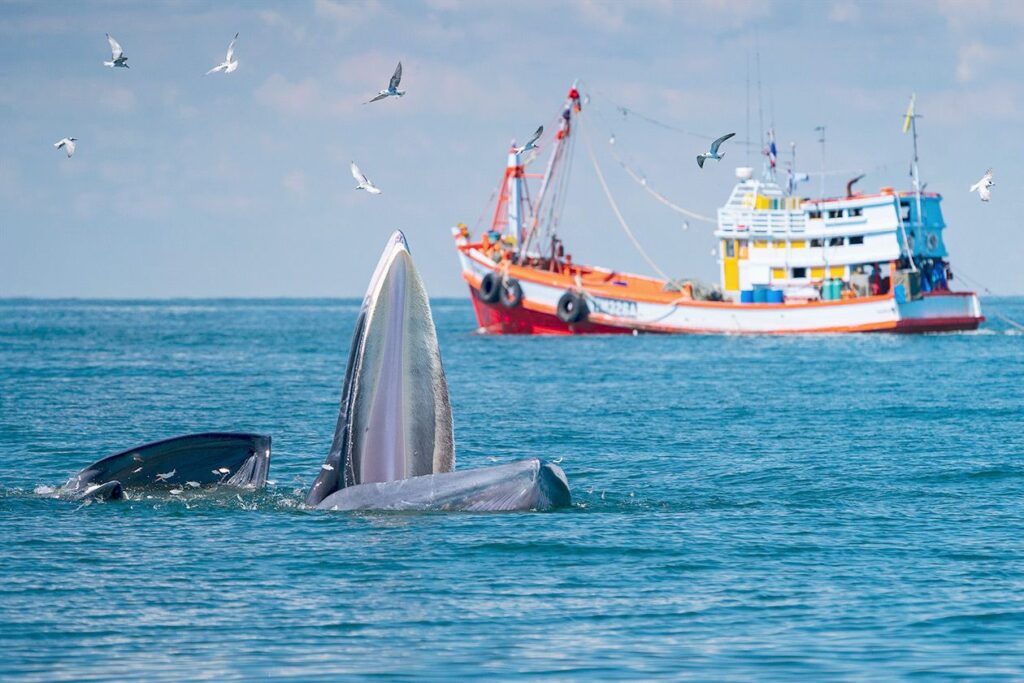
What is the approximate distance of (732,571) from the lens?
20.1 m

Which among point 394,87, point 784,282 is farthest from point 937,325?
point 394,87

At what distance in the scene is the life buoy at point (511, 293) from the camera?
4085 inches

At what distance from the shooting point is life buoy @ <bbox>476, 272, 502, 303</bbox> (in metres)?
105

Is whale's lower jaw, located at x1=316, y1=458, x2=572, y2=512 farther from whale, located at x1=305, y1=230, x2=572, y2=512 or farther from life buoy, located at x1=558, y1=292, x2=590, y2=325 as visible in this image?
life buoy, located at x1=558, y1=292, x2=590, y2=325

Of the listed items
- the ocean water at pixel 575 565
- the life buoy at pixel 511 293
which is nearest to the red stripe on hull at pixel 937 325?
the life buoy at pixel 511 293

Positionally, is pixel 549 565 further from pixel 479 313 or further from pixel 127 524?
pixel 479 313

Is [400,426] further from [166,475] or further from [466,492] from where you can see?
[166,475]

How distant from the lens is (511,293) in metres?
104

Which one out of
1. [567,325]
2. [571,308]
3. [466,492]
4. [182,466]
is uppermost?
[571,308]

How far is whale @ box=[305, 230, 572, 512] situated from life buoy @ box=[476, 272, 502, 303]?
8064 centimetres

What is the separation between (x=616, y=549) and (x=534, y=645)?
5502mm

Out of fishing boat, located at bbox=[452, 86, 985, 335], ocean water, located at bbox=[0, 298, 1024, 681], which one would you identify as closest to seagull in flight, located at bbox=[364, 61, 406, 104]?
ocean water, located at bbox=[0, 298, 1024, 681]

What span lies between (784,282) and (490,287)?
20429mm

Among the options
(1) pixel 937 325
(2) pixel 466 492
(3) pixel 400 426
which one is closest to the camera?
(3) pixel 400 426
